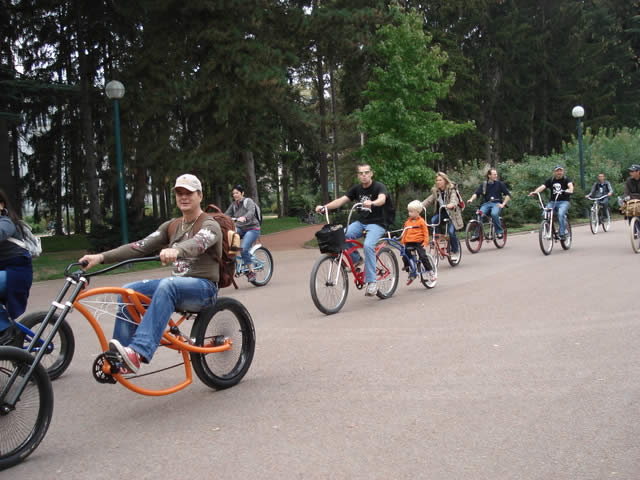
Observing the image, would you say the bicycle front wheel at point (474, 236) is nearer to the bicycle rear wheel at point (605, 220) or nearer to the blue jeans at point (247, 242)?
Result: the blue jeans at point (247, 242)

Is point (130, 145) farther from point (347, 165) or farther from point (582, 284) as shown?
point (347, 165)

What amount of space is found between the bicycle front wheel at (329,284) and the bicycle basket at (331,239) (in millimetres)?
123

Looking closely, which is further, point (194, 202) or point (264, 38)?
point (264, 38)

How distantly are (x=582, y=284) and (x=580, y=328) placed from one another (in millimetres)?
3569

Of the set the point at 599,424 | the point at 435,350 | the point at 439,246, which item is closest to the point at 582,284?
the point at 439,246

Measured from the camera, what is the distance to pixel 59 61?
3316 centimetres

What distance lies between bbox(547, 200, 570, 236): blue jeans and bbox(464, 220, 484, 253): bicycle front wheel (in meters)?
1.93

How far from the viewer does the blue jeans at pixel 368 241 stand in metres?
10.2

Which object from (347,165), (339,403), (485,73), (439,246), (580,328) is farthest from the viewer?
(347,165)

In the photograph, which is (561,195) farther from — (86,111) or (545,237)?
(86,111)

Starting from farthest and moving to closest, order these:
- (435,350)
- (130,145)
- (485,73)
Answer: (485,73) < (130,145) < (435,350)

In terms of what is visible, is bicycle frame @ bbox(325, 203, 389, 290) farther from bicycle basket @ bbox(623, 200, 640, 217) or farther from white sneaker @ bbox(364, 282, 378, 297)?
bicycle basket @ bbox(623, 200, 640, 217)

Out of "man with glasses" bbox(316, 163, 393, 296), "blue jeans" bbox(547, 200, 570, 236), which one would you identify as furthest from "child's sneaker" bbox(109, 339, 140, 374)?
"blue jeans" bbox(547, 200, 570, 236)

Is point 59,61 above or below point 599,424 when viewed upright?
above
